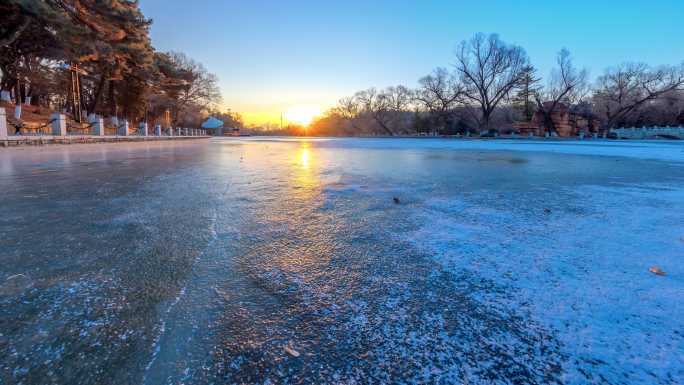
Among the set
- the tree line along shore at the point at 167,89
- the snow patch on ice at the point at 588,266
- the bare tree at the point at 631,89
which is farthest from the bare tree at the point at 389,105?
the snow patch on ice at the point at 588,266

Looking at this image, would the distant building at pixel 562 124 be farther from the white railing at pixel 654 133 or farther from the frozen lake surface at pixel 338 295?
the frozen lake surface at pixel 338 295

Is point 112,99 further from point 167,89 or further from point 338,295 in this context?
point 338,295

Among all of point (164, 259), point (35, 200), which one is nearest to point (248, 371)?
point (164, 259)

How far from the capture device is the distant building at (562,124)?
38.4 meters

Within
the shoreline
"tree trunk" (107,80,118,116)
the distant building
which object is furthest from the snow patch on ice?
the distant building

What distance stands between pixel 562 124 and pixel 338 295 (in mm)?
46031

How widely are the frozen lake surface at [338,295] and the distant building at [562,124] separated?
137 ft

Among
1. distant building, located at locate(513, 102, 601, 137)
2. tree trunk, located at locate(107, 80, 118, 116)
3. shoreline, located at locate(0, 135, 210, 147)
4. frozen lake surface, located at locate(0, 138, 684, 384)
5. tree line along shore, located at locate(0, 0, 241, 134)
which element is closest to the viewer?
frozen lake surface, located at locate(0, 138, 684, 384)

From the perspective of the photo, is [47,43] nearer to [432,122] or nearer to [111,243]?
[111,243]

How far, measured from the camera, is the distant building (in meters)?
38.4

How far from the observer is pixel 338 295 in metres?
1.51

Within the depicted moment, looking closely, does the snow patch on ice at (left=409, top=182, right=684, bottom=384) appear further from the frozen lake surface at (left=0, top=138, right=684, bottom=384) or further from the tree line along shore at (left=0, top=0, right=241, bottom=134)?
the tree line along shore at (left=0, top=0, right=241, bottom=134)

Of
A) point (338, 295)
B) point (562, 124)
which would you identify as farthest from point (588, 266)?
point (562, 124)

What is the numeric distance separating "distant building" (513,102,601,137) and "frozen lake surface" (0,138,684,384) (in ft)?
137
